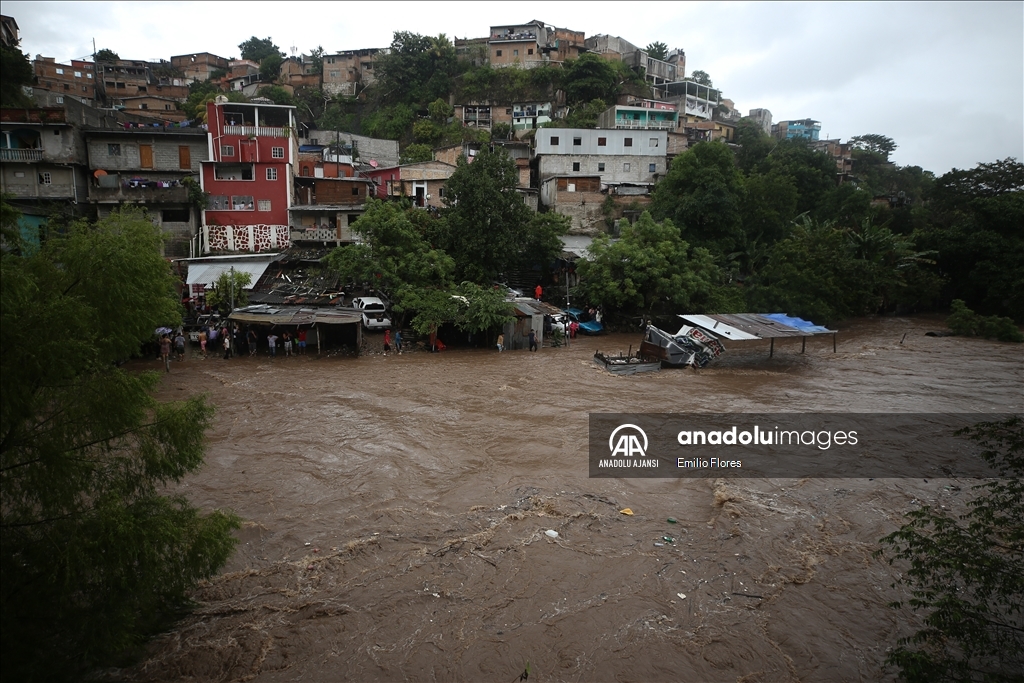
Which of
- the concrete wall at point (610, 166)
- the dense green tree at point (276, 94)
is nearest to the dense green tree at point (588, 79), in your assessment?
the concrete wall at point (610, 166)

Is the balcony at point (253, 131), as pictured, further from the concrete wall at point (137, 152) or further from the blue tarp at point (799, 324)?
the blue tarp at point (799, 324)

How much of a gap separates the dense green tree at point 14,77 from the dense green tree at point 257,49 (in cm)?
3515

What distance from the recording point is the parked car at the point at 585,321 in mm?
28047

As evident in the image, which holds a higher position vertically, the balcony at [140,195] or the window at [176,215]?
the balcony at [140,195]

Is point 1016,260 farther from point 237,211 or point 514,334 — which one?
point 237,211

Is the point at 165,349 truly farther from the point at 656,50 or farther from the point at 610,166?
the point at 656,50

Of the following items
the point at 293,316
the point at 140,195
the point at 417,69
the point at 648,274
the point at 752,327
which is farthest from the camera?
the point at 417,69

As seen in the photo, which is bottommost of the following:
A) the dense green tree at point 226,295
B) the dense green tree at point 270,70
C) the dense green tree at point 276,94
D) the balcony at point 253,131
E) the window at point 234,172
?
the dense green tree at point 226,295

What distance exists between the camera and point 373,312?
24859 millimetres

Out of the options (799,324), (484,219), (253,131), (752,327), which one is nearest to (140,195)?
(253,131)

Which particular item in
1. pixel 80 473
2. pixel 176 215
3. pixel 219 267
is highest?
pixel 176 215

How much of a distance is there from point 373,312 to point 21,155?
66.4 feet

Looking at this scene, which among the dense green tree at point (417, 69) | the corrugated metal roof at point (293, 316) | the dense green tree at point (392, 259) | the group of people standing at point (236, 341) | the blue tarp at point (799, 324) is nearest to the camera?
the corrugated metal roof at point (293, 316)

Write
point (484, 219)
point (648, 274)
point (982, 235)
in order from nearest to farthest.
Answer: point (648, 274), point (484, 219), point (982, 235)
